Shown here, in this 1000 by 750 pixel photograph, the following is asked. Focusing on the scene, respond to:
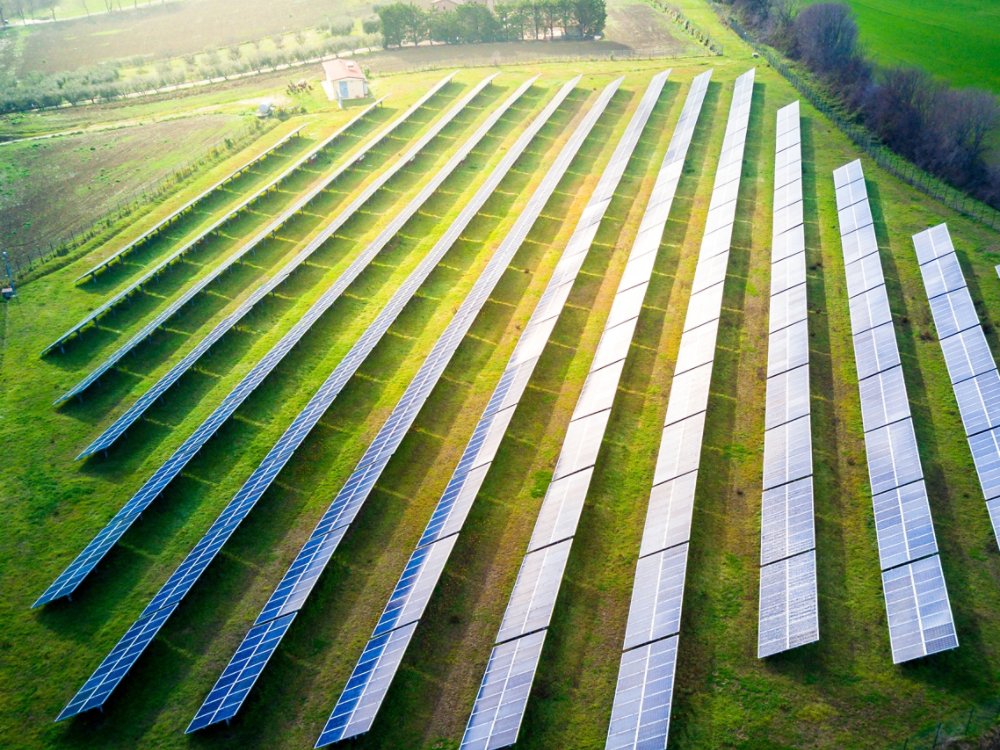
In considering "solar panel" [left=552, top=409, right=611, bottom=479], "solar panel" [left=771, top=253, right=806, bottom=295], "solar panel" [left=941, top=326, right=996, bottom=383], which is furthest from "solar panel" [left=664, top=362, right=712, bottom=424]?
"solar panel" [left=941, top=326, right=996, bottom=383]

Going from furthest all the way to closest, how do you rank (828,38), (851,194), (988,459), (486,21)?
(486,21), (828,38), (851,194), (988,459)

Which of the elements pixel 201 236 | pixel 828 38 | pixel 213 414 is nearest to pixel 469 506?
pixel 213 414

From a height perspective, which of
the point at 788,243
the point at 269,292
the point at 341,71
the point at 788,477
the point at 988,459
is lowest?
the point at 788,477

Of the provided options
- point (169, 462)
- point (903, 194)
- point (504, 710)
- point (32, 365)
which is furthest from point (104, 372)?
point (903, 194)

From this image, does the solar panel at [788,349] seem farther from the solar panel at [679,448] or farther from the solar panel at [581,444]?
the solar panel at [581,444]

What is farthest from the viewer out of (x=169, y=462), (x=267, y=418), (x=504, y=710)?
(x=267, y=418)

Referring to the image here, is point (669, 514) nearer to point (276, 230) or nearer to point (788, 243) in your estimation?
point (788, 243)

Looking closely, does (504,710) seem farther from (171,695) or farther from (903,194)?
(903,194)
